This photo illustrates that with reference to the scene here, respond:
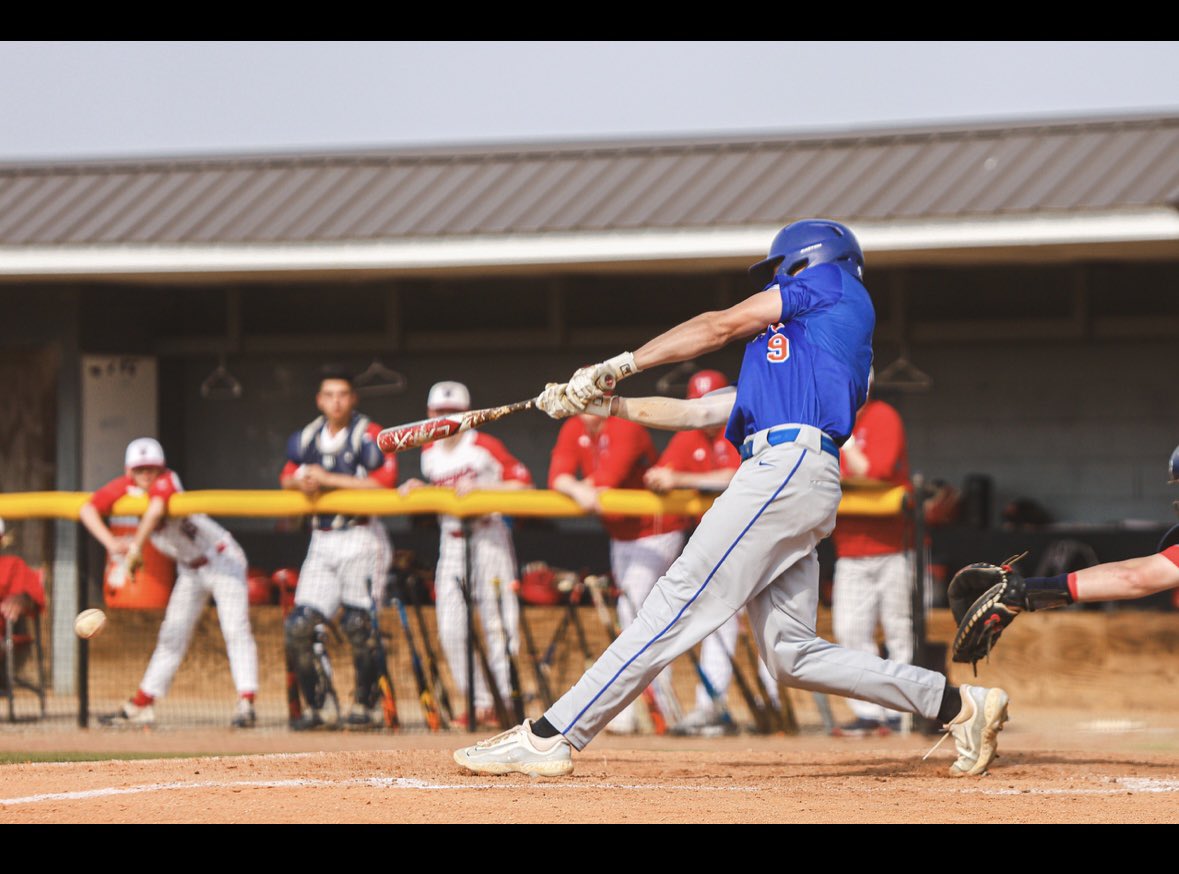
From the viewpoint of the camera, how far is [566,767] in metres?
5.74

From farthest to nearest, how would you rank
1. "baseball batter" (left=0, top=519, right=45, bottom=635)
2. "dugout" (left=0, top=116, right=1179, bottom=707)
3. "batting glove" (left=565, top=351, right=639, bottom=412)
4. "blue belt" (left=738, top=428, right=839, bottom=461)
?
1. "dugout" (left=0, top=116, right=1179, bottom=707)
2. "baseball batter" (left=0, top=519, right=45, bottom=635)
3. "blue belt" (left=738, top=428, right=839, bottom=461)
4. "batting glove" (left=565, top=351, right=639, bottom=412)

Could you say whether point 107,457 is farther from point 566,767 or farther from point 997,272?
point 566,767

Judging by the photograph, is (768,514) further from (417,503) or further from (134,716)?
(134,716)

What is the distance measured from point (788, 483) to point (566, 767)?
117cm

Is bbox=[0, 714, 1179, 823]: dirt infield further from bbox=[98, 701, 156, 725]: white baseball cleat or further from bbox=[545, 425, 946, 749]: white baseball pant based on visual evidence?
bbox=[98, 701, 156, 725]: white baseball cleat

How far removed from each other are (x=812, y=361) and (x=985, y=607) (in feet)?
3.54

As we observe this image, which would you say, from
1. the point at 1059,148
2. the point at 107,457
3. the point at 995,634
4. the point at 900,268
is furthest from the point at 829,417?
the point at 107,457

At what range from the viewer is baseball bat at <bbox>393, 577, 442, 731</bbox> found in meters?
9.16

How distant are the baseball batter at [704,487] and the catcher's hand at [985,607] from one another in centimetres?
267

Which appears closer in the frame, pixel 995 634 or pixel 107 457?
pixel 995 634

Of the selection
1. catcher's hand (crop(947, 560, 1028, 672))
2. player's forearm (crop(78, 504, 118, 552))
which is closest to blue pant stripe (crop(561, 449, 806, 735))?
catcher's hand (crop(947, 560, 1028, 672))

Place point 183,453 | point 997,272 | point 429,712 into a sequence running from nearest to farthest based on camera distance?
1. point 429,712
2. point 997,272
3. point 183,453

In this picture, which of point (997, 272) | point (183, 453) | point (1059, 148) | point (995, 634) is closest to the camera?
point (995, 634)

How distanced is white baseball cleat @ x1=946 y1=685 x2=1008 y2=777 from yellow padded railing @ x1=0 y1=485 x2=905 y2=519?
289cm
